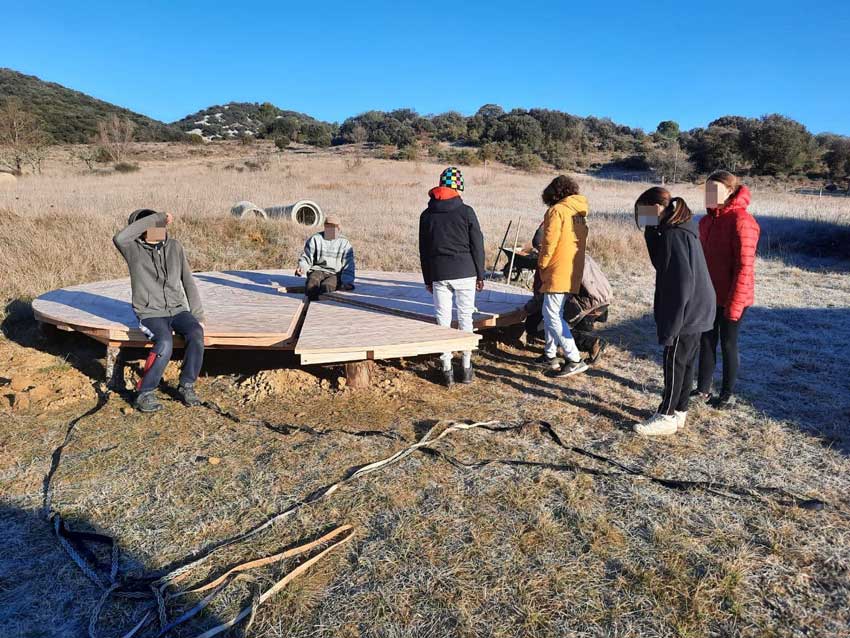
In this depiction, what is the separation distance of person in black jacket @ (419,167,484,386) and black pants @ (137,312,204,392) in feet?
6.07

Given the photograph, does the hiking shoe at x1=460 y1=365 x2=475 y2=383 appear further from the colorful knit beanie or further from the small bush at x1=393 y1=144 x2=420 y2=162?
the small bush at x1=393 y1=144 x2=420 y2=162

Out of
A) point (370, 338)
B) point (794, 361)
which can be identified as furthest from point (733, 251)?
point (370, 338)

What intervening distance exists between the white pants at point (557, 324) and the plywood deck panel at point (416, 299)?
0.64 m

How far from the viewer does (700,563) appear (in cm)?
236

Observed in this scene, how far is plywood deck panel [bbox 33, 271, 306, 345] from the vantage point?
14.4 feet

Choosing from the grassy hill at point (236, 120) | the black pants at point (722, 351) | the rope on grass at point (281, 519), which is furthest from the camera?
the grassy hill at point (236, 120)

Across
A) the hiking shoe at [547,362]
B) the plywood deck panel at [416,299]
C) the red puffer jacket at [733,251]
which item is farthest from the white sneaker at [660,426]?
the plywood deck panel at [416,299]

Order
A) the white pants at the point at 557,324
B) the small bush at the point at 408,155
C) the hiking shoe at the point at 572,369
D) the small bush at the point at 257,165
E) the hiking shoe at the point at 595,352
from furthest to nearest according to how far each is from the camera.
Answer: the small bush at the point at 408,155
the small bush at the point at 257,165
the hiking shoe at the point at 595,352
the hiking shoe at the point at 572,369
the white pants at the point at 557,324

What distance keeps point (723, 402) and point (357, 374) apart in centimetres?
281

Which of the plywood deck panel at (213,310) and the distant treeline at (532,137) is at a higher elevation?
the distant treeline at (532,137)

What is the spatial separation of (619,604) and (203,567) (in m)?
1.75

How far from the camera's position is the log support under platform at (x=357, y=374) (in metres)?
4.32

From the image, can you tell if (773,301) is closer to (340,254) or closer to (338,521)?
(340,254)

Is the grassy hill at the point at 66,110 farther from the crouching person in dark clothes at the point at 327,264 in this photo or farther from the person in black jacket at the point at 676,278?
the person in black jacket at the point at 676,278
